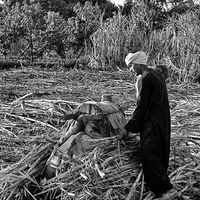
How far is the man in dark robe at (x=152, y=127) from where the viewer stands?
8.87ft

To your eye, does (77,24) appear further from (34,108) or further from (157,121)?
(157,121)

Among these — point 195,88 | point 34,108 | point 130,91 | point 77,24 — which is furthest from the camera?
point 77,24

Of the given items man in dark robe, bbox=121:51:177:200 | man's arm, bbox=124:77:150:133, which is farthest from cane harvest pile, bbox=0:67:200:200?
man's arm, bbox=124:77:150:133

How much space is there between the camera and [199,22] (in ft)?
27.9

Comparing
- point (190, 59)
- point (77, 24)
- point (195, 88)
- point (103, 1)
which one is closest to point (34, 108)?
point (195, 88)

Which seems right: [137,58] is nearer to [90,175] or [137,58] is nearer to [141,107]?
[141,107]

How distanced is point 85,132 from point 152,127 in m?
0.64

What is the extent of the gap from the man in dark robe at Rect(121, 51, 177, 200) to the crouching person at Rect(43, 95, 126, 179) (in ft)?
1.13

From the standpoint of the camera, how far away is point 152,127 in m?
2.73

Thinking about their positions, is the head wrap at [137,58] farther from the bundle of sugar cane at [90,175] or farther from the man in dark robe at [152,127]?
the bundle of sugar cane at [90,175]

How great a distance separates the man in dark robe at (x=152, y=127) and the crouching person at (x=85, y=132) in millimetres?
346

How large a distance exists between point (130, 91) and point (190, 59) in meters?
2.19

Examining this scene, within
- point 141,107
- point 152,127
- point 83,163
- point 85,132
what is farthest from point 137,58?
point 83,163

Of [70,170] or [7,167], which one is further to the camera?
[7,167]
